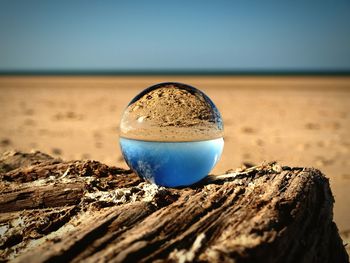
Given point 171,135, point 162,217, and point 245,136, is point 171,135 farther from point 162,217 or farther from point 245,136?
point 245,136

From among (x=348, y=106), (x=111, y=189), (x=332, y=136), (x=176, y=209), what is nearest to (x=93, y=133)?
(x=332, y=136)

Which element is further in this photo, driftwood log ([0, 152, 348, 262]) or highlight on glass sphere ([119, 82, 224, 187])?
highlight on glass sphere ([119, 82, 224, 187])

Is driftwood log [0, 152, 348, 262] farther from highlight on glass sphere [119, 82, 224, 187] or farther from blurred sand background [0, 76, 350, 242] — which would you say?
blurred sand background [0, 76, 350, 242]

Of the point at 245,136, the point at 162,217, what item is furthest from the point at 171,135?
the point at 245,136

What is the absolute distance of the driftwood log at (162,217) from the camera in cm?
184

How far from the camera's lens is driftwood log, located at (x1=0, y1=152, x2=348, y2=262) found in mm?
1838

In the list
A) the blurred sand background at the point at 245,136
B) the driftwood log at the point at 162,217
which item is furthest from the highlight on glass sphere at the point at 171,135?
the blurred sand background at the point at 245,136

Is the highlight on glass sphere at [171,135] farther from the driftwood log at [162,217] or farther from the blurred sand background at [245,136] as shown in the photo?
the blurred sand background at [245,136]

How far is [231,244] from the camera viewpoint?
1850 millimetres

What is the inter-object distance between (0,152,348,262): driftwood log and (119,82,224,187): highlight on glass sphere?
15cm

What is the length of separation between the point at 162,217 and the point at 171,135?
22.2 inches

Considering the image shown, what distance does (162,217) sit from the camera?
6.97ft

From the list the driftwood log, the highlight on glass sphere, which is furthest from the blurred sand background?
the highlight on glass sphere

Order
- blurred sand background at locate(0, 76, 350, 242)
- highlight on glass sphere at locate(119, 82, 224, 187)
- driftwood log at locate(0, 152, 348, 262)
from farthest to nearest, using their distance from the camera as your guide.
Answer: blurred sand background at locate(0, 76, 350, 242), highlight on glass sphere at locate(119, 82, 224, 187), driftwood log at locate(0, 152, 348, 262)
